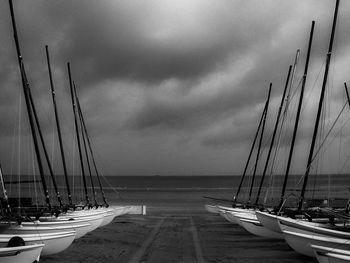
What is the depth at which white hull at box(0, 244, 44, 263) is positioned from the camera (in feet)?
48.8

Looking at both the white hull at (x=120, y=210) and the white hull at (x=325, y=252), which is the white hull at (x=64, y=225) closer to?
the white hull at (x=325, y=252)

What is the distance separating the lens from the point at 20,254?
1544 centimetres

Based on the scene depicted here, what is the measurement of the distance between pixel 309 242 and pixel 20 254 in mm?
10519

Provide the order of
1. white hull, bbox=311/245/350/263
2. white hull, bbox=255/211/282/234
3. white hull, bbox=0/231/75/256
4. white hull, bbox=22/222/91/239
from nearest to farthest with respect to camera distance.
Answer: white hull, bbox=311/245/350/263 < white hull, bbox=0/231/75/256 < white hull, bbox=22/222/91/239 < white hull, bbox=255/211/282/234

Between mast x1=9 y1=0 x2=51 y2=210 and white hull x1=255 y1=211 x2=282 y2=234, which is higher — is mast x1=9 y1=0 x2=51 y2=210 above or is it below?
above

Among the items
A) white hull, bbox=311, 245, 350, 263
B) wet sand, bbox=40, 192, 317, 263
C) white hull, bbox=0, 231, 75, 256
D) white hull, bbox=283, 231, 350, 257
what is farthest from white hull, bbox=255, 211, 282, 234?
white hull, bbox=0, 231, 75, 256

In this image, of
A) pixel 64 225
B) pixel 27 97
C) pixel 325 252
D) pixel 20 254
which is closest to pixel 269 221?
pixel 325 252

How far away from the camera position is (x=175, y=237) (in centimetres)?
2880

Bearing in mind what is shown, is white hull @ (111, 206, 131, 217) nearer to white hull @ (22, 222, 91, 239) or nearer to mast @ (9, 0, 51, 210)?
mast @ (9, 0, 51, 210)

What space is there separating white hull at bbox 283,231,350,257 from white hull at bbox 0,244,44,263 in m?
9.57

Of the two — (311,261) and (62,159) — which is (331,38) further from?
(62,159)

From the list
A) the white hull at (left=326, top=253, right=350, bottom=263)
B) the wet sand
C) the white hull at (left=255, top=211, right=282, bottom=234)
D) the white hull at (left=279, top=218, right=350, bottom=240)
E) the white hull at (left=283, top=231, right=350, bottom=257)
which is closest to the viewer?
the white hull at (left=326, top=253, right=350, bottom=263)

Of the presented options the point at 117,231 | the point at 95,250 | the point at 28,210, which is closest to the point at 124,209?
the point at 117,231

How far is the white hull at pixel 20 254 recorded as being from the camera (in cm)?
1487
